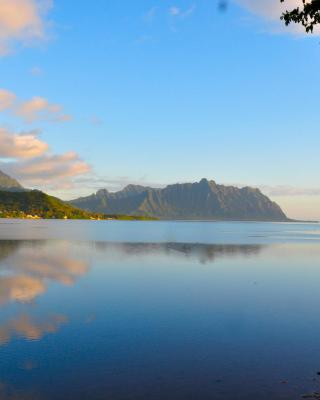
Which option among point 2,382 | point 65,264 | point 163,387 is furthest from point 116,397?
point 65,264

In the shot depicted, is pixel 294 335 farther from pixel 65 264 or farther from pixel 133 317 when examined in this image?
pixel 65 264

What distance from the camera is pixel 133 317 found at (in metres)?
32.9

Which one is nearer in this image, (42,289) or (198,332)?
(198,332)

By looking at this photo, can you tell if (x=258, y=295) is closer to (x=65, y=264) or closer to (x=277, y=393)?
(x=277, y=393)

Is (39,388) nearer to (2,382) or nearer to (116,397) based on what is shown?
(2,382)

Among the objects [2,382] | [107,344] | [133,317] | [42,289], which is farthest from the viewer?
[42,289]

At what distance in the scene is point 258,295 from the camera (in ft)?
146

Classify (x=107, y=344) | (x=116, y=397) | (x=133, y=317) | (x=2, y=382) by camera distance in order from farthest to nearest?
(x=133, y=317), (x=107, y=344), (x=2, y=382), (x=116, y=397)

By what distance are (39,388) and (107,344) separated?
7269 mm

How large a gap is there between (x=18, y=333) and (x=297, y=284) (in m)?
37.7

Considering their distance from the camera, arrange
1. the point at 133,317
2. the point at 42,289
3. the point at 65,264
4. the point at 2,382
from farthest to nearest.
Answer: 1. the point at 65,264
2. the point at 42,289
3. the point at 133,317
4. the point at 2,382

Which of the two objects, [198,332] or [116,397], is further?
[198,332]

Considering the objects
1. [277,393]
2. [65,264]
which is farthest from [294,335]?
[65,264]

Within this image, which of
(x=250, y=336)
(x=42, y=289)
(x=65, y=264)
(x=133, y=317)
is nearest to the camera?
(x=250, y=336)
